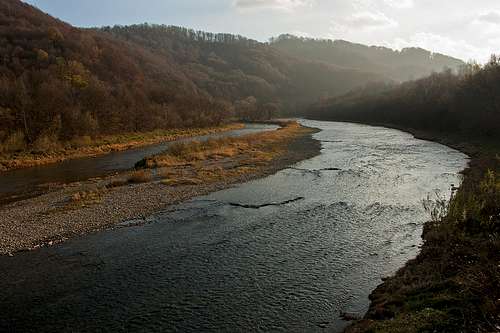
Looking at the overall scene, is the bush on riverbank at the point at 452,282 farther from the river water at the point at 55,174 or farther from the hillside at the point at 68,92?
the hillside at the point at 68,92

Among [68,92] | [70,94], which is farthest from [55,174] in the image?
[70,94]

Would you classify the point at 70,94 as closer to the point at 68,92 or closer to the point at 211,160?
the point at 68,92

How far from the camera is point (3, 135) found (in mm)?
46906

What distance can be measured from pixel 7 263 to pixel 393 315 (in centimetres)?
1574

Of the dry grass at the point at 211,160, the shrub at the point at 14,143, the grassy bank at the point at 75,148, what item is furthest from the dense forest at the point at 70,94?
the dry grass at the point at 211,160

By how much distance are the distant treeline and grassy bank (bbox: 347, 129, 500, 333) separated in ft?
131

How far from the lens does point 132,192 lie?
28.0 meters

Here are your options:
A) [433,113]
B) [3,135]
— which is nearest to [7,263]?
[3,135]

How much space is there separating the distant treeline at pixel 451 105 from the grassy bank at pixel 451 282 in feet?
131

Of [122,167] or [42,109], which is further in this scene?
[42,109]

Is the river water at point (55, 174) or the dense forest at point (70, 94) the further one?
the dense forest at point (70, 94)

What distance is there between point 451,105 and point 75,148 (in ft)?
214

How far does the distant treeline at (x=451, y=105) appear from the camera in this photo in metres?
55.0

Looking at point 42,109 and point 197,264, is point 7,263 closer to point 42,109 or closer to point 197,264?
point 197,264
